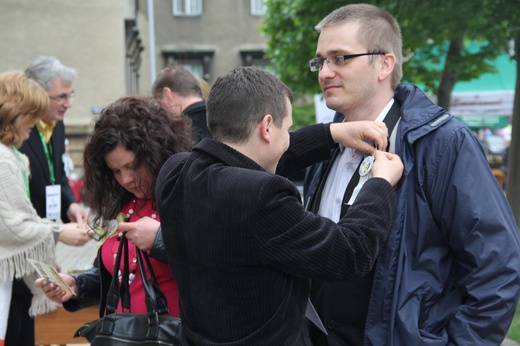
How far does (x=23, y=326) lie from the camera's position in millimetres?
4266

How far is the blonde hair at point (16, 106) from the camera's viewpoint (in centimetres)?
397

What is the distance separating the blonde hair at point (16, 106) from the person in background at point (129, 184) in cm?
119

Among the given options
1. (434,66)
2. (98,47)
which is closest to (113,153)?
(434,66)

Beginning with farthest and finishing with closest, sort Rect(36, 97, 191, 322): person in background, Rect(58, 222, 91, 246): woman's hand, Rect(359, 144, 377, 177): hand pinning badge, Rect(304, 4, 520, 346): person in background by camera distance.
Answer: Rect(58, 222, 91, 246): woman's hand < Rect(36, 97, 191, 322): person in background < Rect(359, 144, 377, 177): hand pinning badge < Rect(304, 4, 520, 346): person in background

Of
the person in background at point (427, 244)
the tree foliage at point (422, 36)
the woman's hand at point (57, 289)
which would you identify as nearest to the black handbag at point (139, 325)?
the woman's hand at point (57, 289)

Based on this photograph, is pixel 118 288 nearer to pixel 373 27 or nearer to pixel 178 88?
pixel 373 27

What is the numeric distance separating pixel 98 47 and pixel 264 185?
17226mm

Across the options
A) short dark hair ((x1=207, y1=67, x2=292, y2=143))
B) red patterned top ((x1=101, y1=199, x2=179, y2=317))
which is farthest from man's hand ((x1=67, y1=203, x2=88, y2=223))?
short dark hair ((x1=207, y1=67, x2=292, y2=143))

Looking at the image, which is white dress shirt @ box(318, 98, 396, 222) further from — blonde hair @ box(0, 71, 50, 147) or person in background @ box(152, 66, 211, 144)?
person in background @ box(152, 66, 211, 144)

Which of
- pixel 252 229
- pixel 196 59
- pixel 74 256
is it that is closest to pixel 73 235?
pixel 252 229

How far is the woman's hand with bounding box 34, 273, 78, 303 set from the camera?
9.54ft

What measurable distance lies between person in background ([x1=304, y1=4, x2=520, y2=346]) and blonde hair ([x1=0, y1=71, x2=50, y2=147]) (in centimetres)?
209

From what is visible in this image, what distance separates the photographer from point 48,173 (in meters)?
4.88

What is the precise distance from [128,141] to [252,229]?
99cm
